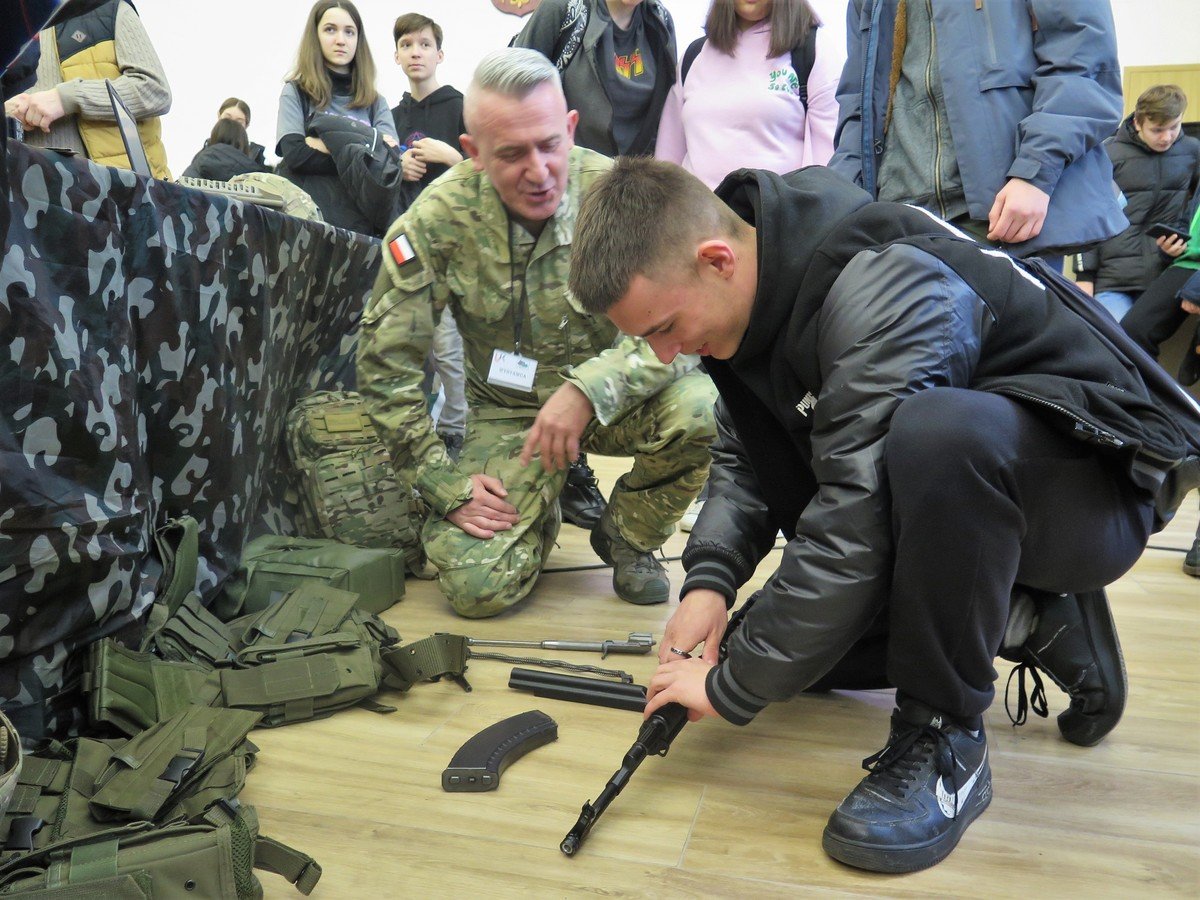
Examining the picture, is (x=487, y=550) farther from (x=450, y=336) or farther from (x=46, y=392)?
(x=450, y=336)

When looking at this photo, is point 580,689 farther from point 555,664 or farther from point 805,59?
point 805,59

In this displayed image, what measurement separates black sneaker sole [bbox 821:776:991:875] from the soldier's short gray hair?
1.53m

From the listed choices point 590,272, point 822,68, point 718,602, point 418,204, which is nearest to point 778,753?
point 718,602

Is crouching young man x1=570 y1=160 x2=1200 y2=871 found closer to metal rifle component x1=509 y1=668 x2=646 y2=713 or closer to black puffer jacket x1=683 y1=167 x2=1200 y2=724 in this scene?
black puffer jacket x1=683 y1=167 x2=1200 y2=724

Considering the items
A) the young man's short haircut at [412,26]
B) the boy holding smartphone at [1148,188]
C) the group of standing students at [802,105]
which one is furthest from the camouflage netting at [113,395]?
the boy holding smartphone at [1148,188]

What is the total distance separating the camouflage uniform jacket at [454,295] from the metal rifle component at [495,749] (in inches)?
30.1

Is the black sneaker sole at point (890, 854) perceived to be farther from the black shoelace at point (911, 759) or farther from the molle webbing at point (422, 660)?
the molle webbing at point (422, 660)

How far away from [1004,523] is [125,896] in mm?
1066

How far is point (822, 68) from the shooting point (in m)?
2.57

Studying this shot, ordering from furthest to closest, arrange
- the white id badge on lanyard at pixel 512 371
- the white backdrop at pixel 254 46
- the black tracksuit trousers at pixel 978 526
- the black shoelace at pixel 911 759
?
the white backdrop at pixel 254 46
the white id badge on lanyard at pixel 512 371
the black shoelace at pixel 911 759
the black tracksuit trousers at pixel 978 526

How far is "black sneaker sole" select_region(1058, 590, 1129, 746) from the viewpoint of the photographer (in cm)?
140

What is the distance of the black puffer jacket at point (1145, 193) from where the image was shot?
15.6ft

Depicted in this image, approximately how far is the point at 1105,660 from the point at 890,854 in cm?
51


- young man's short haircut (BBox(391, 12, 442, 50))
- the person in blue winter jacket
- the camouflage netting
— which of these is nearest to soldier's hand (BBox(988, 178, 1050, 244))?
the person in blue winter jacket
